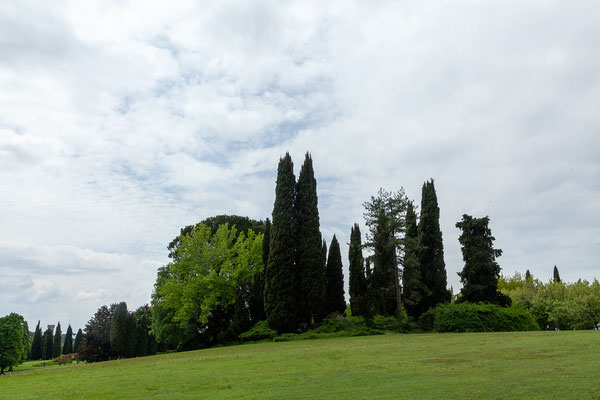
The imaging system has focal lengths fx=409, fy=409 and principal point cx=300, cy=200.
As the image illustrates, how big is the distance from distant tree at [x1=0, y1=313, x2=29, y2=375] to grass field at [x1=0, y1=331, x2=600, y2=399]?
38316mm

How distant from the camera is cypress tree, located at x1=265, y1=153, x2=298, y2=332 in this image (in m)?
32.8

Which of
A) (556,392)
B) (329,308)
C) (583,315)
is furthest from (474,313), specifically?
(556,392)

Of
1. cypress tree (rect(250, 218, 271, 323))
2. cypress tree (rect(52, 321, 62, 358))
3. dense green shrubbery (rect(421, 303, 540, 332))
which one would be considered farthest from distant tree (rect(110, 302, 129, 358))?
cypress tree (rect(52, 321, 62, 358))

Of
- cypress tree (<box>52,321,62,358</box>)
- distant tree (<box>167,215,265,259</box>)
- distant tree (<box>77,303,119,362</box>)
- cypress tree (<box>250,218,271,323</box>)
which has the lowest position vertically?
cypress tree (<box>52,321,62,358</box>)

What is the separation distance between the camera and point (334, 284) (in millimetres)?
41031

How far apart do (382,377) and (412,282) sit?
2618 cm

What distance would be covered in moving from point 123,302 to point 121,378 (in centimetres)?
3247

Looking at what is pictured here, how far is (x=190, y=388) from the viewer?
12.3 metres

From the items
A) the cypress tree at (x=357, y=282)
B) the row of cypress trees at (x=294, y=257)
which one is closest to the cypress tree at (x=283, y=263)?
the row of cypress trees at (x=294, y=257)

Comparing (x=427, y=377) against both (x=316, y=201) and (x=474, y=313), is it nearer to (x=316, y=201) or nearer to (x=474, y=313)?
(x=474, y=313)

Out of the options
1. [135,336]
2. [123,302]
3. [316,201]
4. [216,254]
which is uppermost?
[316,201]

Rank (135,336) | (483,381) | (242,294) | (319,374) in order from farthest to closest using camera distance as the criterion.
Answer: (135,336), (242,294), (319,374), (483,381)

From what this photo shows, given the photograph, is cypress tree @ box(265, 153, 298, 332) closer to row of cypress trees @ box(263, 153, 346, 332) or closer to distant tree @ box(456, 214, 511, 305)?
row of cypress trees @ box(263, 153, 346, 332)

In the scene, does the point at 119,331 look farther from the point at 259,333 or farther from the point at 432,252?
the point at 432,252
